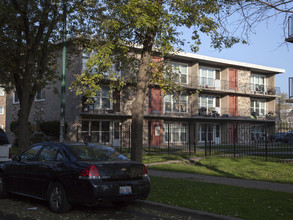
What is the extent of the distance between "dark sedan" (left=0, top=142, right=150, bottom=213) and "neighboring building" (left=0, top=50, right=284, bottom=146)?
19520 mm

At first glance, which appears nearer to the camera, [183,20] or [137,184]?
[137,184]

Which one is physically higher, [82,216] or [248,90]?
[248,90]

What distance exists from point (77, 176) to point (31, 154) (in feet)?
6.85

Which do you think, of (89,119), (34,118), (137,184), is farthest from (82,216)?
(34,118)

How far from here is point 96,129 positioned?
32156mm

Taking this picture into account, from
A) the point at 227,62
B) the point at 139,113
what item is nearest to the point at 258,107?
the point at 227,62

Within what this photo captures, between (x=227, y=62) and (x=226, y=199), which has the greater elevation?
(x=227, y=62)

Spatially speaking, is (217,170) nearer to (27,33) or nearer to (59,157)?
(59,157)

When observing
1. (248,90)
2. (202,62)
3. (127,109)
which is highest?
(202,62)

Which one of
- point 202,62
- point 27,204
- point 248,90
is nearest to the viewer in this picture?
point 27,204

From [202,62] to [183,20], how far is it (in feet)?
90.9

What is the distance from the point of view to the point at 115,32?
12.9m

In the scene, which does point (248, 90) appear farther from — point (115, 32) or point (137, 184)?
point (137, 184)

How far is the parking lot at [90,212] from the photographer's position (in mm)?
7223
